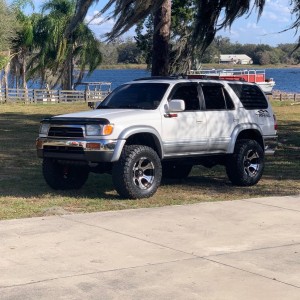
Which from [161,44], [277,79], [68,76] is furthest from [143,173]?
[277,79]

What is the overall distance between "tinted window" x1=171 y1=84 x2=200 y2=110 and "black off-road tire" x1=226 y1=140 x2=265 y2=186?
1074mm

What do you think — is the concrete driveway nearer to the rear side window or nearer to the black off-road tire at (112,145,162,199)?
the black off-road tire at (112,145,162,199)

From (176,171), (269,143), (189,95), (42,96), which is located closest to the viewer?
(189,95)

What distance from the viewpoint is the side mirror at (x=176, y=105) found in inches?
449

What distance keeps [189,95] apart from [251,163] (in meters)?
1.69

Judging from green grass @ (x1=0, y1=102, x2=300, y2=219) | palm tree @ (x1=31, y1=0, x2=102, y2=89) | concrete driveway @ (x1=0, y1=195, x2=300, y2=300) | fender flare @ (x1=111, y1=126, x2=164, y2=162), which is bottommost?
concrete driveway @ (x1=0, y1=195, x2=300, y2=300)

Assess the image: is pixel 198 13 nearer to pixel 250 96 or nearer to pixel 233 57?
pixel 250 96

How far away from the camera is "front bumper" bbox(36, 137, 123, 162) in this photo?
1069 centimetres

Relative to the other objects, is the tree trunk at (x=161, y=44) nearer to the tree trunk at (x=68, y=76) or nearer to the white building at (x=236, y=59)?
the tree trunk at (x=68, y=76)

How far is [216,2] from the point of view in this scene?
1595 centimetres

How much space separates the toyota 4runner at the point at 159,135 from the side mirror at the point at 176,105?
0.02 meters

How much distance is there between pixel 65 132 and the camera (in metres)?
11.1

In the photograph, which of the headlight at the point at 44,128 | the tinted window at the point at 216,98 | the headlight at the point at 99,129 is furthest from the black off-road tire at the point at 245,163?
the headlight at the point at 44,128

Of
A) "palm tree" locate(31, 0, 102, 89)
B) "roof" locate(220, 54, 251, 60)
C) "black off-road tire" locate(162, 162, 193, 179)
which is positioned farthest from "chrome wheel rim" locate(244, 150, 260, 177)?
"roof" locate(220, 54, 251, 60)
